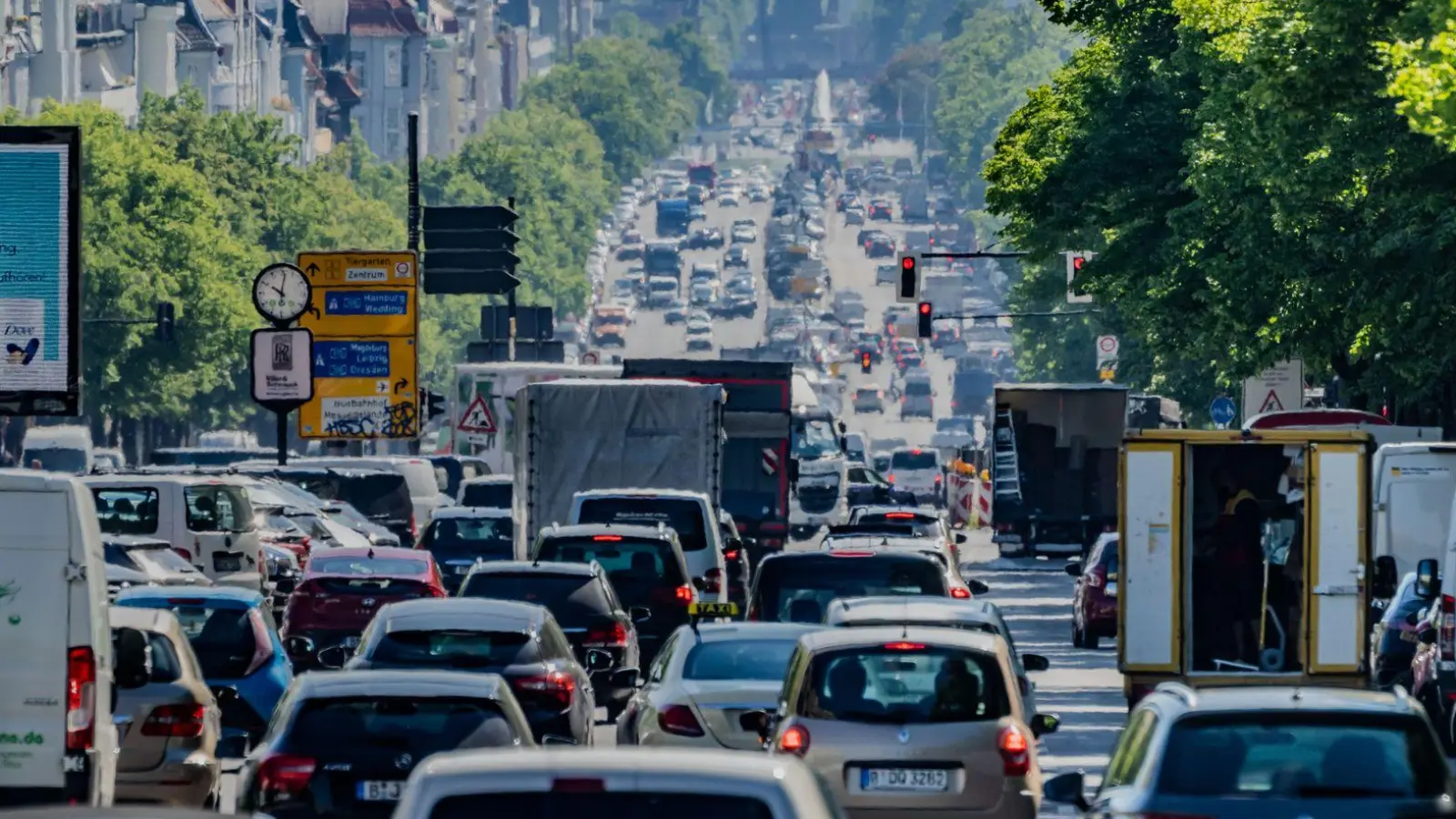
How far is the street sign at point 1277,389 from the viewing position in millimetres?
54531

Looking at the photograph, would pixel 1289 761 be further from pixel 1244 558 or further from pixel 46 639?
pixel 1244 558

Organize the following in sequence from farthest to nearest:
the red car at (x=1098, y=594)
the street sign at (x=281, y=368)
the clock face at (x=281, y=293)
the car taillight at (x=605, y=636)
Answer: the clock face at (x=281, y=293), the street sign at (x=281, y=368), the red car at (x=1098, y=594), the car taillight at (x=605, y=636)

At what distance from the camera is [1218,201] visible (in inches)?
1817

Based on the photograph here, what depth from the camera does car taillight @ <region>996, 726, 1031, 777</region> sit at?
16781 mm

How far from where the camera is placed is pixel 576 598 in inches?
1023

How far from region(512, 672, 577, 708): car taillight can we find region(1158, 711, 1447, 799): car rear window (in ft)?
25.5

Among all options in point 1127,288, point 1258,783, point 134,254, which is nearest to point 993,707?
point 1258,783

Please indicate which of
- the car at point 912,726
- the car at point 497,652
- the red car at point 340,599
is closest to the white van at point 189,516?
the red car at point 340,599

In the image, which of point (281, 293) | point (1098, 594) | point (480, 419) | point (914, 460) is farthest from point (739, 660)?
point (914, 460)

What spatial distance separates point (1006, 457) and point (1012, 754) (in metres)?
40.9

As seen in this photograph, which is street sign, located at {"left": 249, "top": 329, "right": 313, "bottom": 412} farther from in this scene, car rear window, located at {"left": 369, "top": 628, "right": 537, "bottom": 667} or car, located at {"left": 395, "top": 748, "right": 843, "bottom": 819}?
car, located at {"left": 395, "top": 748, "right": 843, "bottom": 819}

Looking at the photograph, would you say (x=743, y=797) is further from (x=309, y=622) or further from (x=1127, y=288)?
(x=1127, y=288)

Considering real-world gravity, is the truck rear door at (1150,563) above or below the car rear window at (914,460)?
above

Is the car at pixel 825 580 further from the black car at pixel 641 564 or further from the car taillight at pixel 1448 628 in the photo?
the black car at pixel 641 564
